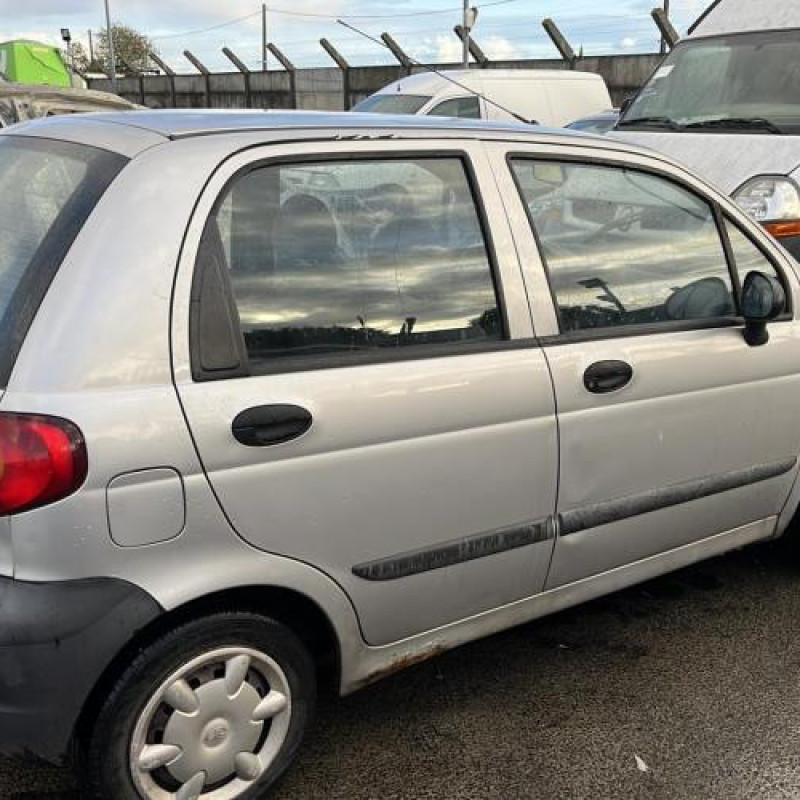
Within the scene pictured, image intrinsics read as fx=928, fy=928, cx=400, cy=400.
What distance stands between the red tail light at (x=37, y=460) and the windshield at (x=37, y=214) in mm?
127

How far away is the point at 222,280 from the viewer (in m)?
2.08

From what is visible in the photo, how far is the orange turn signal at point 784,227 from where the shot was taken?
496cm

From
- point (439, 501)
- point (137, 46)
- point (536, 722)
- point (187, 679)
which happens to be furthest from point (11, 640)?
point (137, 46)

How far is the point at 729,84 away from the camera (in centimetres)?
602

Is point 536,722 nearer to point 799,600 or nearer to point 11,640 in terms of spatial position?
point 799,600

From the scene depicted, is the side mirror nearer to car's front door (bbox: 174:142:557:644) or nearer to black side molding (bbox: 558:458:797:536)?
black side molding (bbox: 558:458:797:536)

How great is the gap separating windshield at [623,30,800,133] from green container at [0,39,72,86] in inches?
596

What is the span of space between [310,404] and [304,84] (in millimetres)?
21073

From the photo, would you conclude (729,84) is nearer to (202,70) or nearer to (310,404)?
(310,404)

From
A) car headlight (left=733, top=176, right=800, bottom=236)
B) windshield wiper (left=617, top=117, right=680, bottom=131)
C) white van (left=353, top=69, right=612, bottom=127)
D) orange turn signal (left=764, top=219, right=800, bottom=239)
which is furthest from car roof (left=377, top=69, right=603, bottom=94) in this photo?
orange turn signal (left=764, top=219, right=800, bottom=239)

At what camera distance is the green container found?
18547 millimetres

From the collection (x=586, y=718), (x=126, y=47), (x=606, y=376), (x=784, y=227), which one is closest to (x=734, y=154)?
(x=784, y=227)

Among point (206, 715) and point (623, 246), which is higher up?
point (623, 246)

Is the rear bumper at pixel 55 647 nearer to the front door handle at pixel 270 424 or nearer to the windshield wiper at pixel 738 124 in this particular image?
the front door handle at pixel 270 424
